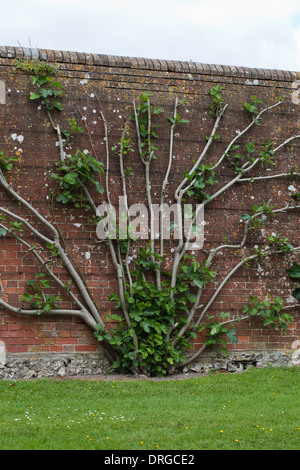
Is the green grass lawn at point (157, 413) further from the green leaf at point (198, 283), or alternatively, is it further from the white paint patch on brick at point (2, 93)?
the white paint patch on brick at point (2, 93)

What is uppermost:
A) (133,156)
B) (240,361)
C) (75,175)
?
(133,156)

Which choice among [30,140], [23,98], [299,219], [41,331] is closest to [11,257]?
[41,331]

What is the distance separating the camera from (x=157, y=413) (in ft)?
15.2

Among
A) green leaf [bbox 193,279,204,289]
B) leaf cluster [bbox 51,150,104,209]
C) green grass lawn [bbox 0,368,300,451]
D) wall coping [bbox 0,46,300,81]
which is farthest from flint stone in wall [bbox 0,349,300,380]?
wall coping [bbox 0,46,300,81]

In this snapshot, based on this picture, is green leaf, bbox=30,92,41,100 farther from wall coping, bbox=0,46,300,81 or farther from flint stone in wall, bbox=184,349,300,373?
flint stone in wall, bbox=184,349,300,373

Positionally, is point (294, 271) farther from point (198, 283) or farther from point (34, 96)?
point (34, 96)

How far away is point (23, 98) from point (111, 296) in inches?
89.4

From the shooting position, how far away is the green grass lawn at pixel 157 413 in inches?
149

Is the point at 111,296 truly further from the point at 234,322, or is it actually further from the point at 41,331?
the point at 234,322

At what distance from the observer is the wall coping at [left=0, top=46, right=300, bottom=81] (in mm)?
6375

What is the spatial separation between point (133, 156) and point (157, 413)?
296 centimetres

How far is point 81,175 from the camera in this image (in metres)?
6.23

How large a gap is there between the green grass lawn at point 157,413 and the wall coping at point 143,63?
11.0 ft

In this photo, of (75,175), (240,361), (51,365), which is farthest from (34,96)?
(240,361)
